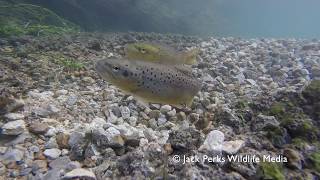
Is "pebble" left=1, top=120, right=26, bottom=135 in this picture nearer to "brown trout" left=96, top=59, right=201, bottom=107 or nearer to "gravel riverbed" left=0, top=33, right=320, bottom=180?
"gravel riverbed" left=0, top=33, right=320, bottom=180

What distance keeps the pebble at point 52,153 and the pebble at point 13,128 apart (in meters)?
0.47

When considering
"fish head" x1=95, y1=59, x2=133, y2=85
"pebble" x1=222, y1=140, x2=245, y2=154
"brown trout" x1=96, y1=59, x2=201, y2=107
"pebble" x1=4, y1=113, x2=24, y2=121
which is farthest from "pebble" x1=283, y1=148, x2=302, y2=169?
"pebble" x1=4, y1=113, x2=24, y2=121

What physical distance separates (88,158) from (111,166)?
359 millimetres

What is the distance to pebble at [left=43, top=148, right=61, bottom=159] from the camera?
3482 millimetres

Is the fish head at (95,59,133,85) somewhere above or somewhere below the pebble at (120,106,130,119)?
above

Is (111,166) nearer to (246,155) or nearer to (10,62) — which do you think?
(246,155)

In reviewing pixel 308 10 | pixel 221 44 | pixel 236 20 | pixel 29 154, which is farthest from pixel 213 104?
pixel 308 10

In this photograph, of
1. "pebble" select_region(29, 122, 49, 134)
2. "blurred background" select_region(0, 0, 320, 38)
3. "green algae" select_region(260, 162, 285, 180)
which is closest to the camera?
"green algae" select_region(260, 162, 285, 180)

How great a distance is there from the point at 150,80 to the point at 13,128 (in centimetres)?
165

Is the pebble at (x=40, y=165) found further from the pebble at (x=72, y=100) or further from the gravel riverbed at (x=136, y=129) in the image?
the pebble at (x=72, y=100)

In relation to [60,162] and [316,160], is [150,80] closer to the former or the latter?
[60,162]

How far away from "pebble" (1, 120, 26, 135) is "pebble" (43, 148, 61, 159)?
465mm

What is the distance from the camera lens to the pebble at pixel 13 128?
372 centimetres

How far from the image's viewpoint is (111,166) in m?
3.17
